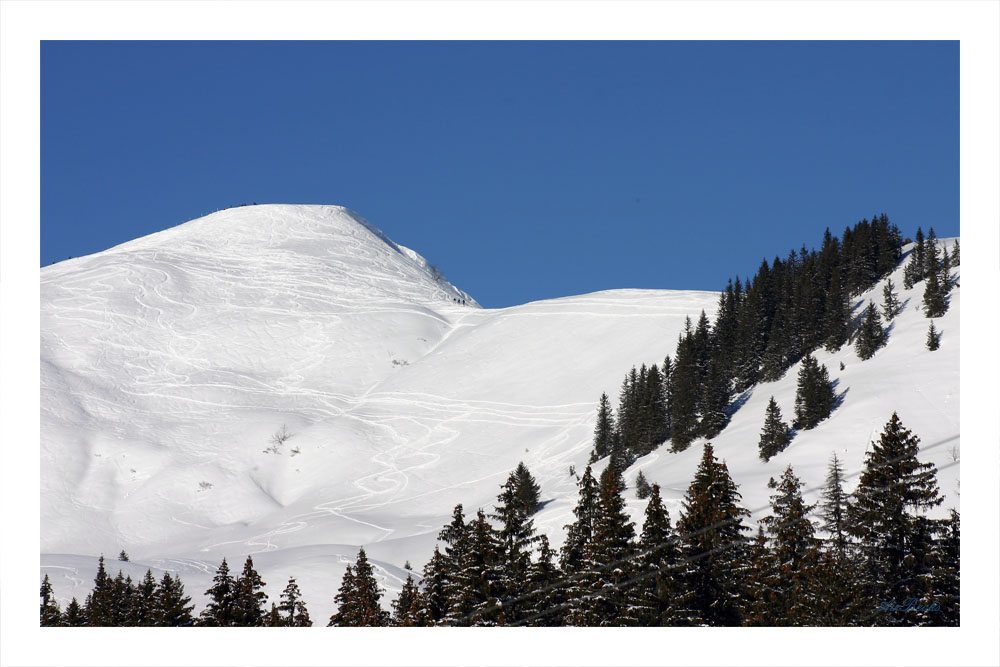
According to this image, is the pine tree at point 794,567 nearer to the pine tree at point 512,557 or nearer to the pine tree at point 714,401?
the pine tree at point 512,557

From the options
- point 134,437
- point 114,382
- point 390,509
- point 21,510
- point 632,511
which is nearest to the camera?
point 21,510

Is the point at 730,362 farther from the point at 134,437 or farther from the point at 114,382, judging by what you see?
the point at 114,382

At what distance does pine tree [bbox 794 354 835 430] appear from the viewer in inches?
2665

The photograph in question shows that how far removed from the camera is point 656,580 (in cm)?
3153

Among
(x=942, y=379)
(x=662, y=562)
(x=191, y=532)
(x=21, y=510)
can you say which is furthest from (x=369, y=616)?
(x=191, y=532)

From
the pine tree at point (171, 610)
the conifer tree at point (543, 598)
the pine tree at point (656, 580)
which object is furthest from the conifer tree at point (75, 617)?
the pine tree at point (656, 580)

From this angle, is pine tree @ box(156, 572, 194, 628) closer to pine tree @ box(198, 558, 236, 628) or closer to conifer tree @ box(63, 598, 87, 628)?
pine tree @ box(198, 558, 236, 628)

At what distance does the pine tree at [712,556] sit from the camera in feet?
104

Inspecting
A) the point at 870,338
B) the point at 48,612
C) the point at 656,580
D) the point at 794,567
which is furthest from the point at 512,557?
the point at 870,338

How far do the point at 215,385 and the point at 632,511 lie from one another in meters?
85.1

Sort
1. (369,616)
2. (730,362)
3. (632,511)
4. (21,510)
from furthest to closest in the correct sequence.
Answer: (730,362), (632,511), (369,616), (21,510)

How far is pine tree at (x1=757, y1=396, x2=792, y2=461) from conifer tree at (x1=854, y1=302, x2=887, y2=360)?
1833cm

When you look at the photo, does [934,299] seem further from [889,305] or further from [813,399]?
[813,399]

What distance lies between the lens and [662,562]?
31844 millimetres
